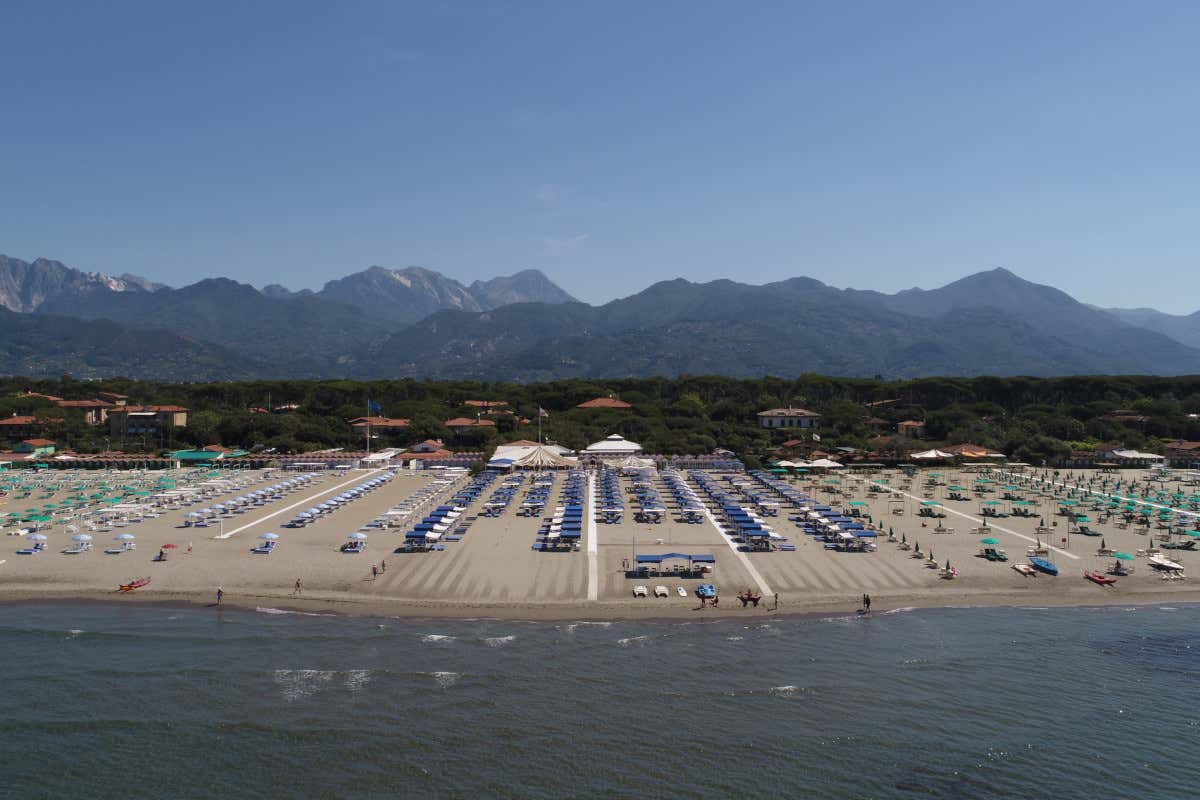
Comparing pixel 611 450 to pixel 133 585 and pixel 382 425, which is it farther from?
pixel 133 585

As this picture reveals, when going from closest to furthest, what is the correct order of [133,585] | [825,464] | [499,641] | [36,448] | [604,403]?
1. [499,641]
2. [133,585]
3. [825,464]
4. [36,448]
5. [604,403]

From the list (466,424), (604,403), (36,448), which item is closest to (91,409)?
(36,448)

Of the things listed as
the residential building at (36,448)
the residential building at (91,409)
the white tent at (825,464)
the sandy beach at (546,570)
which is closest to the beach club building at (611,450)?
the white tent at (825,464)

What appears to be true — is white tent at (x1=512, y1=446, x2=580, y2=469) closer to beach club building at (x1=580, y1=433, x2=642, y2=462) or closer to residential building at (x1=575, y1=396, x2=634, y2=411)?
beach club building at (x1=580, y1=433, x2=642, y2=462)

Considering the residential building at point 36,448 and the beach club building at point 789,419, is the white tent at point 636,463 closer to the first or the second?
the beach club building at point 789,419

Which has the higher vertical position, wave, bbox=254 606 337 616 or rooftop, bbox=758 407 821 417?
rooftop, bbox=758 407 821 417

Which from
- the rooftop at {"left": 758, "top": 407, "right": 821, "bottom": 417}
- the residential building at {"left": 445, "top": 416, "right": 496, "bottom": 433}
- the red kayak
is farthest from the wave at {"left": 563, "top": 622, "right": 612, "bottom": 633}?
the rooftop at {"left": 758, "top": 407, "right": 821, "bottom": 417}

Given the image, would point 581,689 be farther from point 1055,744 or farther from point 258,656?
point 1055,744

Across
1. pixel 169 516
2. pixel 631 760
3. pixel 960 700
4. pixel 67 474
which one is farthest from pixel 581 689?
pixel 67 474
